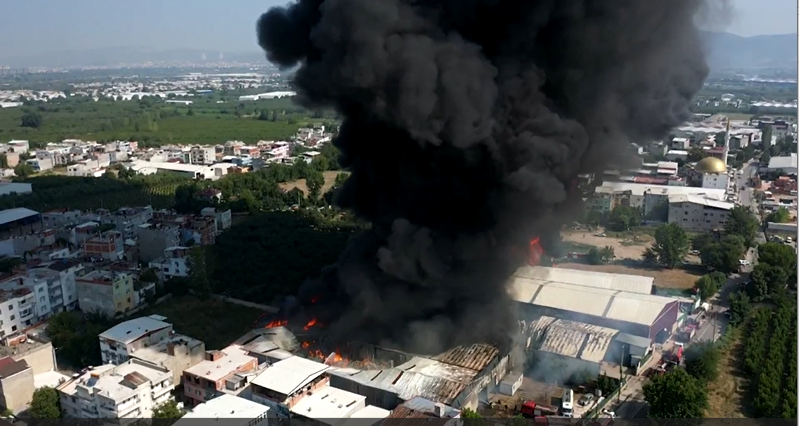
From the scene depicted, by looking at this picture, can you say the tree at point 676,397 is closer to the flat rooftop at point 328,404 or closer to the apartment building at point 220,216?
the flat rooftop at point 328,404

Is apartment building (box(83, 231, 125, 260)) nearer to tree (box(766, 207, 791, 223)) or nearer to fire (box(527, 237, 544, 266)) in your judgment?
fire (box(527, 237, 544, 266))

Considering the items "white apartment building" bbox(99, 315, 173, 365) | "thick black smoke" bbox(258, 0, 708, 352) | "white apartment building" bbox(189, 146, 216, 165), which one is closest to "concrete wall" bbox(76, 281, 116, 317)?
"white apartment building" bbox(99, 315, 173, 365)

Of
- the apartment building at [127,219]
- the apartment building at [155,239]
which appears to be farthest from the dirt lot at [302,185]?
the apartment building at [155,239]

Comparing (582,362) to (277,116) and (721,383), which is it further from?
(277,116)

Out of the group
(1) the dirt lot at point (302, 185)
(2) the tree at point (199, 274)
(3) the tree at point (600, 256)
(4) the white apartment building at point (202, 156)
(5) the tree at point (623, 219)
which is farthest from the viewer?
(4) the white apartment building at point (202, 156)

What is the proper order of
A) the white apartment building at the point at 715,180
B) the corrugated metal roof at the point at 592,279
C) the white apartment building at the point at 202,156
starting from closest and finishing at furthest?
1. the corrugated metal roof at the point at 592,279
2. the white apartment building at the point at 715,180
3. the white apartment building at the point at 202,156

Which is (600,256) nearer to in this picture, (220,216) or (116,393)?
(220,216)

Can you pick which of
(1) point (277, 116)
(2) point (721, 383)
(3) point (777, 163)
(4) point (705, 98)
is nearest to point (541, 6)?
(2) point (721, 383)

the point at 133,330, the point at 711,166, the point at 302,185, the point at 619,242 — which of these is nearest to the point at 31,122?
the point at 302,185
